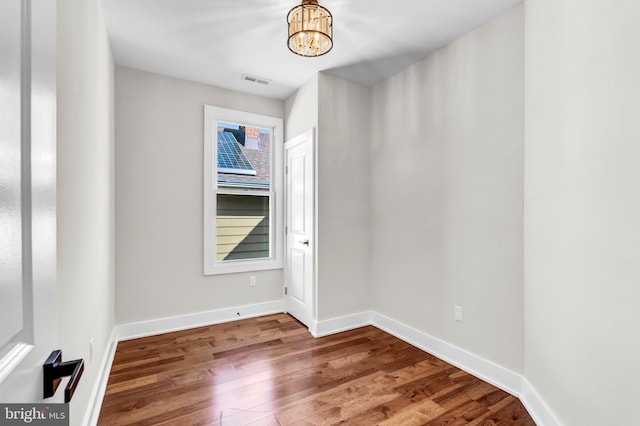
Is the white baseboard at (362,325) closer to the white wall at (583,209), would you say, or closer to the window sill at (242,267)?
the white wall at (583,209)

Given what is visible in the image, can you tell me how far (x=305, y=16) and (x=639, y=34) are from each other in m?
1.66

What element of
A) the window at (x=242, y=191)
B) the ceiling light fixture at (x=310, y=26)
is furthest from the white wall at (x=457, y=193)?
the window at (x=242, y=191)

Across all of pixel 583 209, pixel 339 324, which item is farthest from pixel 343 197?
pixel 583 209

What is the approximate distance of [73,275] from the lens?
1.43 m

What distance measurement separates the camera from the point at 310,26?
1975mm

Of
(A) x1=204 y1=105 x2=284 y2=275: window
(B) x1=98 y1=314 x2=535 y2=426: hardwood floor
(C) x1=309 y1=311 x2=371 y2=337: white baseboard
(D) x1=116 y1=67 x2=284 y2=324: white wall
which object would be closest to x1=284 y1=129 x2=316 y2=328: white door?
(C) x1=309 y1=311 x2=371 y2=337: white baseboard

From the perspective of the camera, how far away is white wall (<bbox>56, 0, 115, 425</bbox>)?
1281mm

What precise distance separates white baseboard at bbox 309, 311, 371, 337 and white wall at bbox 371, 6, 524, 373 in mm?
202

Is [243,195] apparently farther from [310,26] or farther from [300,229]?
[310,26]

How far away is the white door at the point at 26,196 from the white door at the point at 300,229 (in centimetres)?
262

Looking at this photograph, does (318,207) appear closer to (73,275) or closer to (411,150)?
(411,150)

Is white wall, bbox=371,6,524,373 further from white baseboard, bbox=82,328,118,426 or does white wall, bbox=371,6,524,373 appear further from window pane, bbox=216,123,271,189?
white baseboard, bbox=82,328,118,426

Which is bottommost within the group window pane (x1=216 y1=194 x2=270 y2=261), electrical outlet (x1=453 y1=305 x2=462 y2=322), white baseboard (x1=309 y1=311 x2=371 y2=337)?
white baseboard (x1=309 y1=311 x2=371 y2=337)

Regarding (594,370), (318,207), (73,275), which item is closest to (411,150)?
(318,207)
